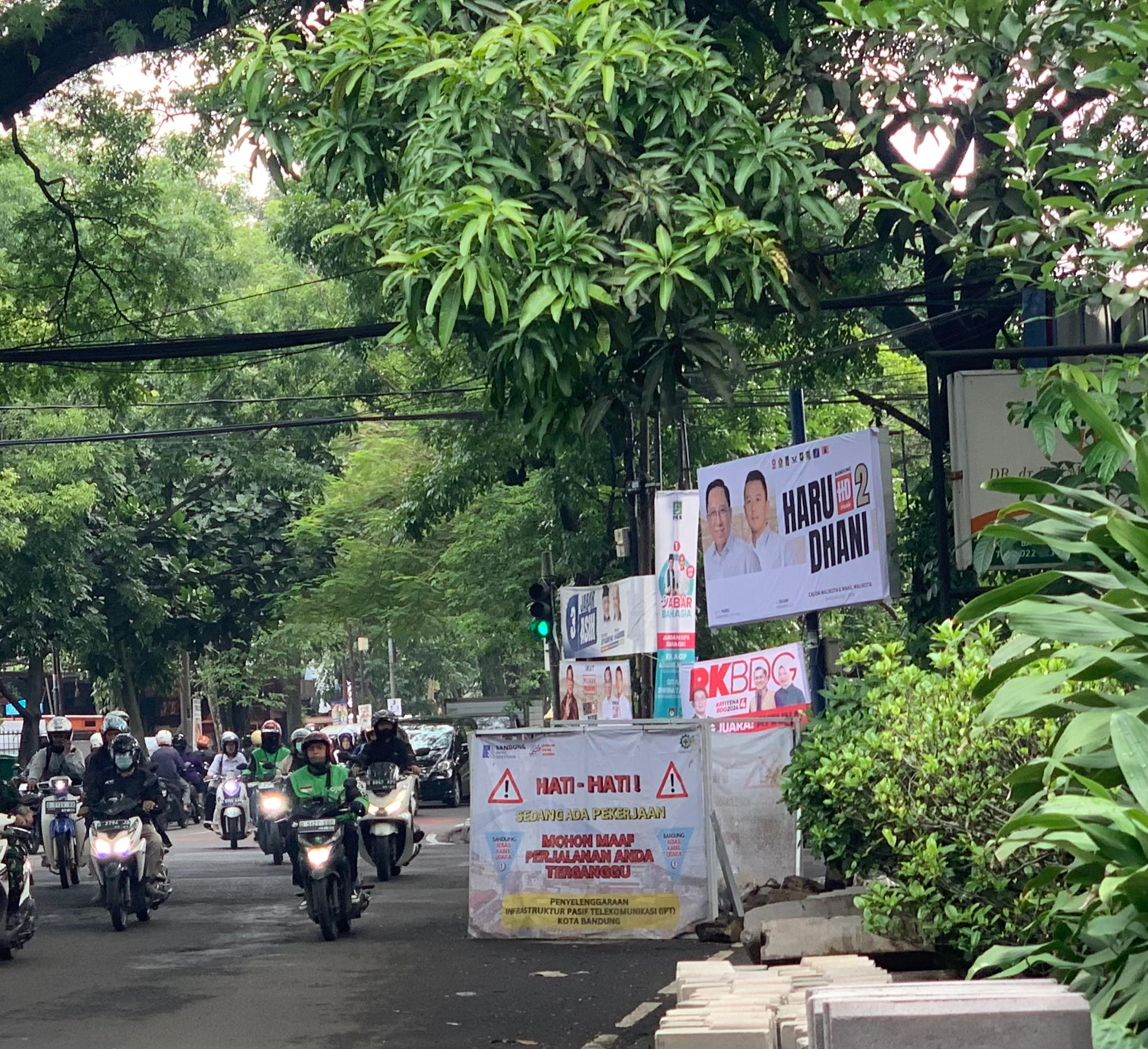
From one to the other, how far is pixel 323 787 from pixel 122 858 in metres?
1.95

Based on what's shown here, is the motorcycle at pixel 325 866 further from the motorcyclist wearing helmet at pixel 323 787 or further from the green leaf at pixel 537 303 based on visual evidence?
the green leaf at pixel 537 303

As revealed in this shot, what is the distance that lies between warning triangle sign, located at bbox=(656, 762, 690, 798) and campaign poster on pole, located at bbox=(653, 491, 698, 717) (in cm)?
625

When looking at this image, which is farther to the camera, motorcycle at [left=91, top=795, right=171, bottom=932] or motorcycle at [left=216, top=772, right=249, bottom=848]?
motorcycle at [left=216, top=772, right=249, bottom=848]

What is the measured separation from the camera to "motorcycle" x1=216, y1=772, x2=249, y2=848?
80.4 feet

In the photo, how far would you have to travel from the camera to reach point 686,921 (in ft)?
40.4

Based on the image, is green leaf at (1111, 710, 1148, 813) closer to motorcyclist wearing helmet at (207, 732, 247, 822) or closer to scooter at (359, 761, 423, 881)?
scooter at (359, 761, 423, 881)

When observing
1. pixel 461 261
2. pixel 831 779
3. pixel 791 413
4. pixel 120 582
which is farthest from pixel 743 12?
pixel 120 582

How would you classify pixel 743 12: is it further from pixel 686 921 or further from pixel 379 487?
pixel 379 487

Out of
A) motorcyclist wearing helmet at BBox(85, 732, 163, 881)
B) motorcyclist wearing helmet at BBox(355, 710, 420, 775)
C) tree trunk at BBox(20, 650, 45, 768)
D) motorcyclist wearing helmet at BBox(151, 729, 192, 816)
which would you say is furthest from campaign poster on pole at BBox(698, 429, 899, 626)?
tree trunk at BBox(20, 650, 45, 768)

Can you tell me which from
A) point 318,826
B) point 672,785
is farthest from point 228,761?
point 672,785

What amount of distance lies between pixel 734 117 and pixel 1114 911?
16.0 feet

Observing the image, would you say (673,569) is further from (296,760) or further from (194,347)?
(194,347)

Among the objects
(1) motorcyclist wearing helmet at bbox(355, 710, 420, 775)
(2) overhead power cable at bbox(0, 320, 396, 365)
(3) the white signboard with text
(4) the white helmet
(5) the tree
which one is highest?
(2) overhead power cable at bbox(0, 320, 396, 365)

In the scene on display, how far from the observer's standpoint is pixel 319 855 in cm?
1314
